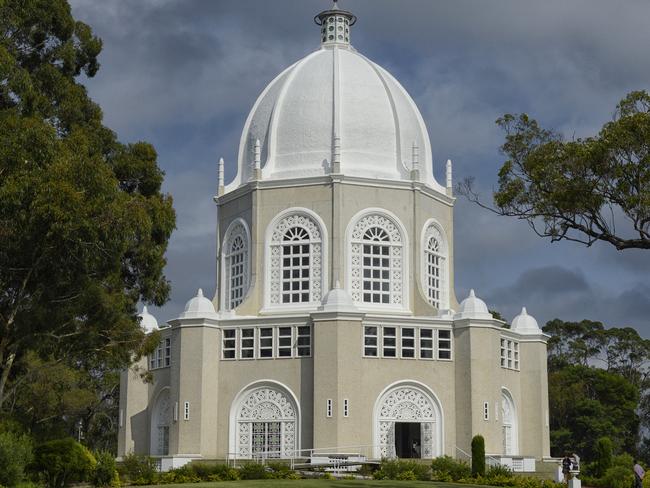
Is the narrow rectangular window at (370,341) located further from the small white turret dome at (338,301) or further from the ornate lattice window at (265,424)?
the ornate lattice window at (265,424)

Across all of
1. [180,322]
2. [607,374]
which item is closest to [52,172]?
[180,322]

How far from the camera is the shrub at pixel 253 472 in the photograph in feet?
117

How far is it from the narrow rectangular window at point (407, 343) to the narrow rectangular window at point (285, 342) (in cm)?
458

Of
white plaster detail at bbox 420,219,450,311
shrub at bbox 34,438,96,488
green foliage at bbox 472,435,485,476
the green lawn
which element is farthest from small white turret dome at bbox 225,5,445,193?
shrub at bbox 34,438,96,488

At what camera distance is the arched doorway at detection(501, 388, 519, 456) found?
46625 mm

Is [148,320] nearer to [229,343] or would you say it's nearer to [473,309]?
[229,343]

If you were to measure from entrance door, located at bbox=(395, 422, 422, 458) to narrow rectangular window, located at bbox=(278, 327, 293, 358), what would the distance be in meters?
5.71

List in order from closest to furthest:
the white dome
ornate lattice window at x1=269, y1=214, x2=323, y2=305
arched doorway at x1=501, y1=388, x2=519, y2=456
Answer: ornate lattice window at x1=269, y1=214, x2=323, y2=305
arched doorway at x1=501, y1=388, x2=519, y2=456
the white dome

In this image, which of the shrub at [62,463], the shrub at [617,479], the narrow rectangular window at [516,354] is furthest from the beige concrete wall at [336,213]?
the shrub at [62,463]

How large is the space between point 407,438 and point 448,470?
926 cm

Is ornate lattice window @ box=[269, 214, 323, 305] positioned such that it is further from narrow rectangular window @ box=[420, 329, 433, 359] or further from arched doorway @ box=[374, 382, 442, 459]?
arched doorway @ box=[374, 382, 442, 459]

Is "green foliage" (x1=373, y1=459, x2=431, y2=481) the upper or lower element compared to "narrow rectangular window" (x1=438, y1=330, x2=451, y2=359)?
lower

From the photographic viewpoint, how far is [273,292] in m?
46.9

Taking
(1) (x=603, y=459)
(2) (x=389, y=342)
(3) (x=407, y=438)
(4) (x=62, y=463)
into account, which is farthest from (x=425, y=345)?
(4) (x=62, y=463)
